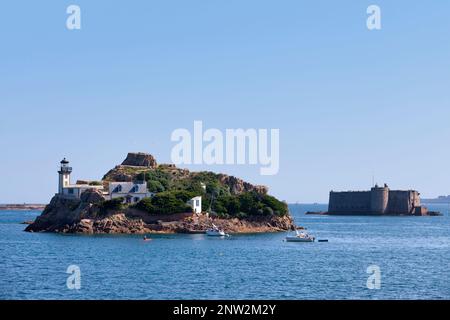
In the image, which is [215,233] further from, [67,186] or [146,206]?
[67,186]

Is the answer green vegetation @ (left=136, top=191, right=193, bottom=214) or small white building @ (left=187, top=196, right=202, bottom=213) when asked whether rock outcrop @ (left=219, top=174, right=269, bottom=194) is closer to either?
small white building @ (left=187, top=196, right=202, bottom=213)

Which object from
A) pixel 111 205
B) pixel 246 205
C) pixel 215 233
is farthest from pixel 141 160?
pixel 215 233

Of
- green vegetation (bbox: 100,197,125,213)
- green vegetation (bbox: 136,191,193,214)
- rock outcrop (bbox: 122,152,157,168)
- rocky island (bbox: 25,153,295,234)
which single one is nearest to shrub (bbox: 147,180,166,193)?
rocky island (bbox: 25,153,295,234)

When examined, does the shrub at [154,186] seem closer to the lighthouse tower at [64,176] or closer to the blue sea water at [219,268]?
the lighthouse tower at [64,176]

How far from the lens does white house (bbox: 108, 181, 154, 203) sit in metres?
116

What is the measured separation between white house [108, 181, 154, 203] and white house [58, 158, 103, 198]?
120 inches

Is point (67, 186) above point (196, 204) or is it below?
above

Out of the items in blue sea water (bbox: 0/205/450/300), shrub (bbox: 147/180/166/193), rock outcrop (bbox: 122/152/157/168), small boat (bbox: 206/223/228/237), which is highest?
rock outcrop (bbox: 122/152/157/168)

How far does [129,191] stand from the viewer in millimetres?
118938

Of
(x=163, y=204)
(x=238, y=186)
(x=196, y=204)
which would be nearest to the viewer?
(x=163, y=204)

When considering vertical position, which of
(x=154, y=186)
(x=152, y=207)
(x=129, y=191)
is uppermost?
(x=154, y=186)

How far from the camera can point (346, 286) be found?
48.8 m

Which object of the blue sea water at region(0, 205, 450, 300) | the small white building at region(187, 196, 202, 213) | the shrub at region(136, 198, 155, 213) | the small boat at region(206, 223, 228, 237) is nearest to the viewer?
the blue sea water at region(0, 205, 450, 300)

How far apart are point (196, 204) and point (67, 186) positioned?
2379cm
